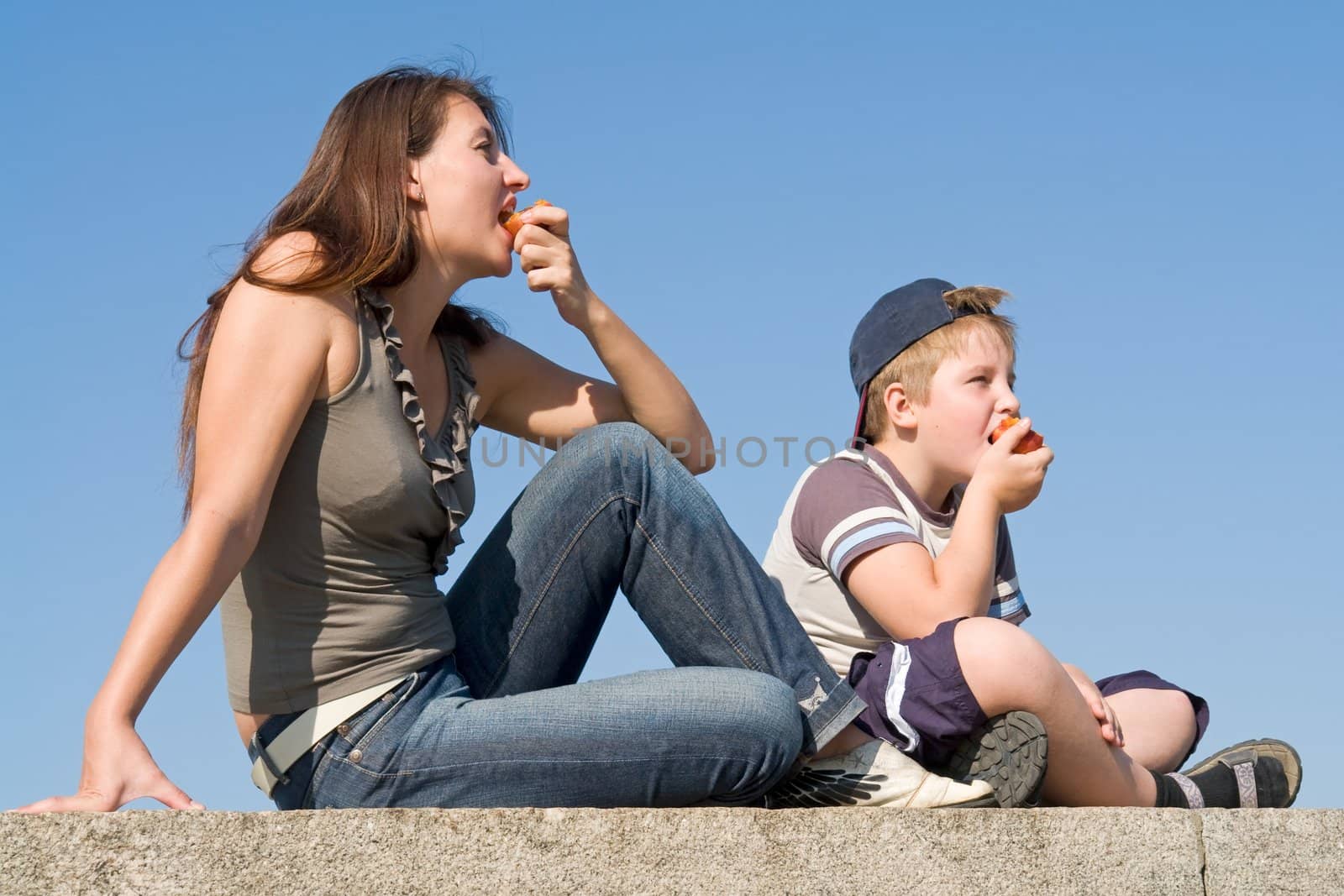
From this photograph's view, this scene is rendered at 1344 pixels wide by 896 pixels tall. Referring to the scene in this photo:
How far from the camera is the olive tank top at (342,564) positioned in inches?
117

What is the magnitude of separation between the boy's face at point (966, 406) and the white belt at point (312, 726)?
5.87ft

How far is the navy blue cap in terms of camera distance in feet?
14.1

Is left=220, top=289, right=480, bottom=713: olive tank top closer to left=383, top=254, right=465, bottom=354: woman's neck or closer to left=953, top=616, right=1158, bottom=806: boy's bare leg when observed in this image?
left=383, top=254, right=465, bottom=354: woman's neck

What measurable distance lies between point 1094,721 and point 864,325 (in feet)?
5.42

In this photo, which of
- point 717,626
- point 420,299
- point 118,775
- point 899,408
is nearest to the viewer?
point 118,775

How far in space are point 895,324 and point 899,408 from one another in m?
0.30

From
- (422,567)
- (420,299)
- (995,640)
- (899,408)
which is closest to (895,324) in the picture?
(899,408)

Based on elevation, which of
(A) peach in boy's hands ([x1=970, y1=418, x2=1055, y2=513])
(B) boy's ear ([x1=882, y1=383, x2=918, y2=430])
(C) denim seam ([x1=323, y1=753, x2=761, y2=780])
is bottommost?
(C) denim seam ([x1=323, y1=753, x2=761, y2=780])

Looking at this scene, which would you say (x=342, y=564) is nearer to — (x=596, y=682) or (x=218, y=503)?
(x=218, y=503)

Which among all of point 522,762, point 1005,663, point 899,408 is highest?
point 899,408

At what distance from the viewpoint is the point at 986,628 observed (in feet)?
10.3

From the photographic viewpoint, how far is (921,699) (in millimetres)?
3139

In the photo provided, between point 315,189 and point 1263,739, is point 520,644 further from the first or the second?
point 1263,739

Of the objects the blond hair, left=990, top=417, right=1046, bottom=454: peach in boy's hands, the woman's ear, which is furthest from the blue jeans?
the blond hair
